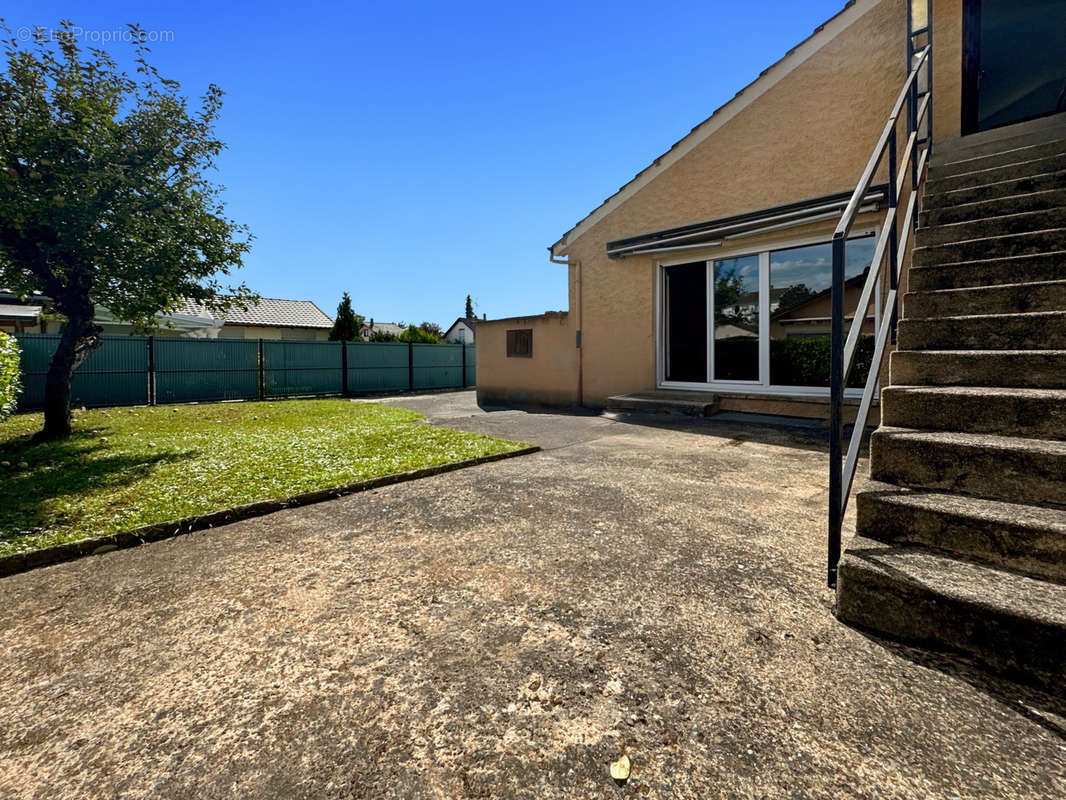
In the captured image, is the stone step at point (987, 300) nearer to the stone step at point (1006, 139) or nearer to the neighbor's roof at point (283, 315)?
the stone step at point (1006, 139)

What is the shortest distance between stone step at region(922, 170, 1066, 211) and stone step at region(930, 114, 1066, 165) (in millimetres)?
953

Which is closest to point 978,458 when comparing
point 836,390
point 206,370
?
point 836,390

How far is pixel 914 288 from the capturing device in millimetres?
Result: 3080

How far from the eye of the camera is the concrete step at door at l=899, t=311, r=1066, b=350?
2336mm

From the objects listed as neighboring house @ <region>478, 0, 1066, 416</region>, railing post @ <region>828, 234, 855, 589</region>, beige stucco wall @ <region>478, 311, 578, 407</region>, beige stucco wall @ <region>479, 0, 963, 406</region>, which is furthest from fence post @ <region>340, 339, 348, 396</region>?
railing post @ <region>828, 234, 855, 589</region>

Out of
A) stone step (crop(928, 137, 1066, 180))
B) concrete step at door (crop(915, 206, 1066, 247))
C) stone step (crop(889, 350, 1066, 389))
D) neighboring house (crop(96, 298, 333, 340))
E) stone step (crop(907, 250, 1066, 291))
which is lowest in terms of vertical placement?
stone step (crop(889, 350, 1066, 389))

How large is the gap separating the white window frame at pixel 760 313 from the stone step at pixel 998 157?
159cm

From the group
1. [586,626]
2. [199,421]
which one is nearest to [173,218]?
[199,421]

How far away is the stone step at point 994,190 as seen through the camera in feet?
10.8

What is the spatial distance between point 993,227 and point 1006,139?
2071 mm

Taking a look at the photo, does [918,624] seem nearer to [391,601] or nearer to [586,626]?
[586,626]

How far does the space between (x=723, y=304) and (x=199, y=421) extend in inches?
361

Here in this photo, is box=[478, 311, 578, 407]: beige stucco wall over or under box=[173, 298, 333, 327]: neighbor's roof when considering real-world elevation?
under

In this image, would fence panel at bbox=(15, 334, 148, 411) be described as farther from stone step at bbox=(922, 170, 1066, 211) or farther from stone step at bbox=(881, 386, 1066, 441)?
stone step at bbox=(922, 170, 1066, 211)
